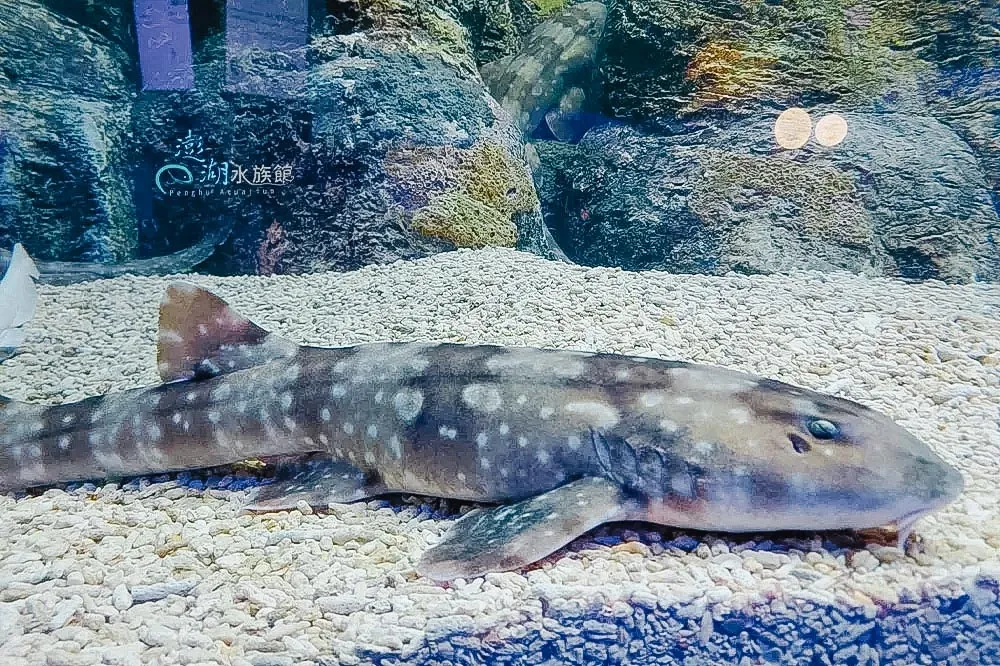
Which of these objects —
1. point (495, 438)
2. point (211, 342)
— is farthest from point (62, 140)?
point (495, 438)

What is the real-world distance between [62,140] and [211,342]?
3590mm

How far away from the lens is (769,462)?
7.84ft

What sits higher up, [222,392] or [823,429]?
[823,429]

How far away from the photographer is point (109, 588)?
2527 millimetres

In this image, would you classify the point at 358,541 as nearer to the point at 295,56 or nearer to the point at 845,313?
the point at 845,313

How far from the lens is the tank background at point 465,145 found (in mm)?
5559

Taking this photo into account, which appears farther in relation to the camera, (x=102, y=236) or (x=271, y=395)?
(x=102, y=236)

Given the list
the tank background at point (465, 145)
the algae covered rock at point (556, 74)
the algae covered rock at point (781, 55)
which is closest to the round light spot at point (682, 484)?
the tank background at point (465, 145)

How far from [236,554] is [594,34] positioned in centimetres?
658

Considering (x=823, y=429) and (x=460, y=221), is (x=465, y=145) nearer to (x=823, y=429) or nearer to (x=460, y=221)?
(x=460, y=221)

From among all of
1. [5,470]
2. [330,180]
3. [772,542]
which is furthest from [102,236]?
[772,542]

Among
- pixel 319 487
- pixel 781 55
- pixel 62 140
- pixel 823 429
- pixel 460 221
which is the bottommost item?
pixel 319 487

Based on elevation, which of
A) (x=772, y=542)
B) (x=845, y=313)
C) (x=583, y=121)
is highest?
(x=583, y=121)
